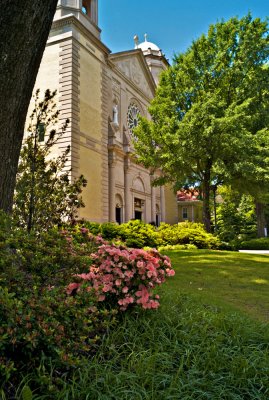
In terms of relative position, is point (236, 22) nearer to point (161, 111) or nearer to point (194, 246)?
point (161, 111)

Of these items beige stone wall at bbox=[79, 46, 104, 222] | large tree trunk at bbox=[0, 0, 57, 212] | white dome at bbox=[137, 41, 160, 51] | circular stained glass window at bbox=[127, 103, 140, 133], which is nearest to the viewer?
large tree trunk at bbox=[0, 0, 57, 212]

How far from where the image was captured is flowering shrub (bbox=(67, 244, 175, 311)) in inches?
155

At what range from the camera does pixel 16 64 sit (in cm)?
Result: 401

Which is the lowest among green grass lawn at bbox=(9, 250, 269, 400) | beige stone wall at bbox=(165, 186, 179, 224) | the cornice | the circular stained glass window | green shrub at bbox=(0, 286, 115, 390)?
green grass lawn at bbox=(9, 250, 269, 400)

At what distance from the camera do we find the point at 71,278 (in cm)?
356

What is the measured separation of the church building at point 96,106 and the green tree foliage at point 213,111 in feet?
11.7

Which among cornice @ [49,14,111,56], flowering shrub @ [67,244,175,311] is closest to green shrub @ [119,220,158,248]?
flowering shrub @ [67,244,175,311]

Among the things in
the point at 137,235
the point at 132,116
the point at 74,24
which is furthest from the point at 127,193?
the point at 74,24

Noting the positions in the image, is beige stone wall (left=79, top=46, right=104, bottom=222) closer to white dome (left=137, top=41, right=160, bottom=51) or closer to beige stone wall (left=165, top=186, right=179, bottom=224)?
beige stone wall (left=165, top=186, right=179, bottom=224)

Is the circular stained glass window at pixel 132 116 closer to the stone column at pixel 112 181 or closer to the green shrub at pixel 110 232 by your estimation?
the stone column at pixel 112 181

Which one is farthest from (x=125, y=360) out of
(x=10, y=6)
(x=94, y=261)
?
(x=10, y=6)

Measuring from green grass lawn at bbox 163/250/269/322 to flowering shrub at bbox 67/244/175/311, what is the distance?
1.83 metres

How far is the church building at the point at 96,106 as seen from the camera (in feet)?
68.7

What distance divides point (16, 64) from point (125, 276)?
2835mm
